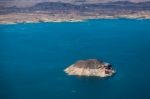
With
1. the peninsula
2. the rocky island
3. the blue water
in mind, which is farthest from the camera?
the peninsula

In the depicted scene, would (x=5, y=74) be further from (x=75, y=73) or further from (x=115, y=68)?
(x=115, y=68)

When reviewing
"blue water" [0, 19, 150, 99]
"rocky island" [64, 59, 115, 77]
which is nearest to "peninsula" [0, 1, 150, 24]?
"blue water" [0, 19, 150, 99]

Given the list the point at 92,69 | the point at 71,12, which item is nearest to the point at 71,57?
the point at 92,69

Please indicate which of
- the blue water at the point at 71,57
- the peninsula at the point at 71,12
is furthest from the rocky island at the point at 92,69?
the peninsula at the point at 71,12

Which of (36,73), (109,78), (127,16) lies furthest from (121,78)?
(127,16)

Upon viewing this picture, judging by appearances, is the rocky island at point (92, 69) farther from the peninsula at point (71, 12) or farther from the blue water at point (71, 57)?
the peninsula at point (71, 12)

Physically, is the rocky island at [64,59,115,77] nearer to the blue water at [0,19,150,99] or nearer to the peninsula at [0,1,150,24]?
the blue water at [0,19,150,99]

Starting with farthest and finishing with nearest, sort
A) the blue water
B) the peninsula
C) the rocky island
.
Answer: the peninsula → the rocky island → the blue water

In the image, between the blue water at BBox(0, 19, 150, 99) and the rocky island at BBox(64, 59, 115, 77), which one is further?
the rocky island at BBox(64, 59, 115, 77)
